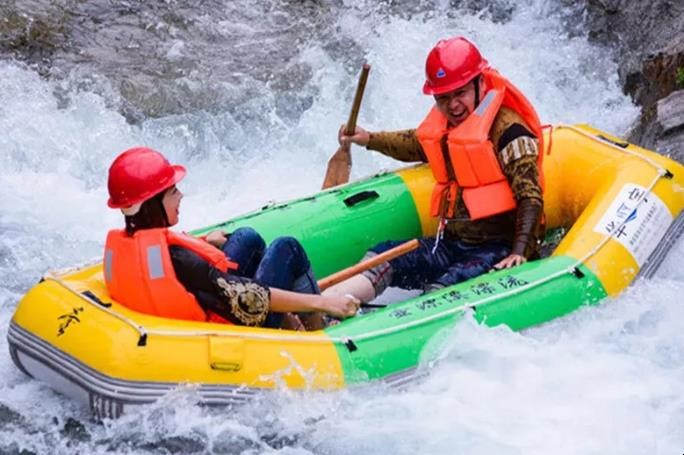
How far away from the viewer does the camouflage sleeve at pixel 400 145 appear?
618 cm

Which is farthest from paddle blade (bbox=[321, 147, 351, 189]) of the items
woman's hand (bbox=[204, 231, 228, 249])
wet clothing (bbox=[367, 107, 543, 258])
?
woman's hand (bbox=[204, 231, 228, 249])

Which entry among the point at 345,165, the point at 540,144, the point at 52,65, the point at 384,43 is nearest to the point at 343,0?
the point at 384,43

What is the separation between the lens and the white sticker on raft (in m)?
5.73

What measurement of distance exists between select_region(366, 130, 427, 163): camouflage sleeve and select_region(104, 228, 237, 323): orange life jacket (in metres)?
1.51

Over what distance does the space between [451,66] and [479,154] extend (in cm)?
40

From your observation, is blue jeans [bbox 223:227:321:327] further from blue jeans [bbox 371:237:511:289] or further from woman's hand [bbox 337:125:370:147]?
woman's hand [bbox 337:125:370:147]

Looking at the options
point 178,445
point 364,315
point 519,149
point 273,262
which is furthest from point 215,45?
point 178,445

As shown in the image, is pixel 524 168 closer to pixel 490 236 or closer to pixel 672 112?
pixel 490 236

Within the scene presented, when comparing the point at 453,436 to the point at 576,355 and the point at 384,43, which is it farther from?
the point at 384,43

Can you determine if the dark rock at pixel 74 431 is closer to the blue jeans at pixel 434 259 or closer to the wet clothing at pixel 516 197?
the blue jeans at pixel 434 259

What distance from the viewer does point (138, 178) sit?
15.4 ft

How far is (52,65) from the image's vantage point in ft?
28.5

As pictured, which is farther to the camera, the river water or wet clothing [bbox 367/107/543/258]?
wet clothing [bbox 367/107/543/258]

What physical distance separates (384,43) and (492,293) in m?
4.30
